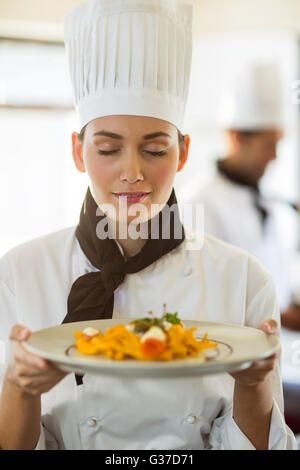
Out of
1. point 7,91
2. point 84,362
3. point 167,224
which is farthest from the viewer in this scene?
point 7,91

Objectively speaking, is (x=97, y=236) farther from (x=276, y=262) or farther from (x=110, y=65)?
(x=276, y=262)

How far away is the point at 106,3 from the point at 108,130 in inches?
9.8

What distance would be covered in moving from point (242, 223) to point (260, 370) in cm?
166

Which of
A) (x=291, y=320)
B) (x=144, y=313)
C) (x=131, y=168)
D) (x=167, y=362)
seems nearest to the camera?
(x=167, y=362)

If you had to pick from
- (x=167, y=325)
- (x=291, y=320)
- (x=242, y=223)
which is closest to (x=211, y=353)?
(x=167, y=325)

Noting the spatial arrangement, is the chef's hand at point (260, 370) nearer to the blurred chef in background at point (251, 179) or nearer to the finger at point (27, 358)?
the finger at point (27, 358)

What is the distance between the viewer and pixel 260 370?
848 mm

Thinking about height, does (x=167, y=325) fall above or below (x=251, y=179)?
below

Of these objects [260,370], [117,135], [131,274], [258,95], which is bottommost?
[260,370]

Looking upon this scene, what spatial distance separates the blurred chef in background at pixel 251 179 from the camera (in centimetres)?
241

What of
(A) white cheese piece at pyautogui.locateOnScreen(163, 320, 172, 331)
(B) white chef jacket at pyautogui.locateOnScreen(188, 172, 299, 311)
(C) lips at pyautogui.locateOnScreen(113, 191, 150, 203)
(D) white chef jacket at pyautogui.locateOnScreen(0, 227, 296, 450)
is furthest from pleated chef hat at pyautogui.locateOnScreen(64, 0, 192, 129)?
(B) white chef jacket at pyautogui.locateOnScreen(188, 172, 299, 311)

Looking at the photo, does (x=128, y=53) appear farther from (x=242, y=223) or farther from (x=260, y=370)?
(x=242, y=223)

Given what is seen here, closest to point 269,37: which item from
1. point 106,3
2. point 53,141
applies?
point 53,141

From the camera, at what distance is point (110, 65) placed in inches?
42.4
